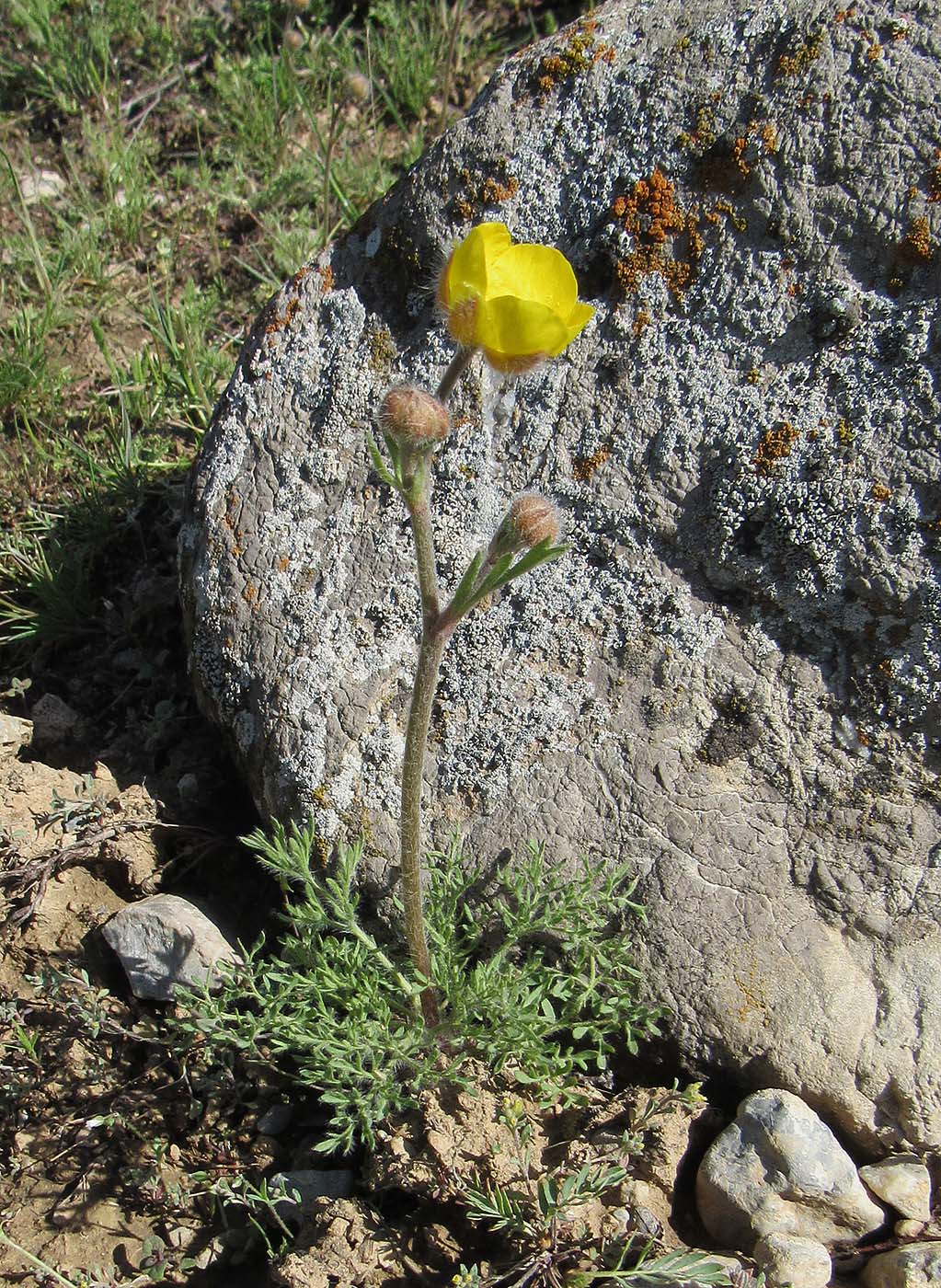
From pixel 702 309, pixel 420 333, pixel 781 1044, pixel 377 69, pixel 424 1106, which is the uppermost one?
pixel 377 69

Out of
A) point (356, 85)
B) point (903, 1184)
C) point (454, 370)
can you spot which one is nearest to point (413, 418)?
point (454, 370)

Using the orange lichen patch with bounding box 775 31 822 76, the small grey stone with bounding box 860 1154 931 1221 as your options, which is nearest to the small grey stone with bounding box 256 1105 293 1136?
the small grey stone with bounding box 860 1154 931 1221

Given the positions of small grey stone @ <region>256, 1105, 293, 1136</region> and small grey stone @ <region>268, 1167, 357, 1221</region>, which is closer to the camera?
small grey stone @ <region>268, 1167, 357, 1221</region>

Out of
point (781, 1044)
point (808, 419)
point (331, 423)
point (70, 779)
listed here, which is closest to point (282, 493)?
point (331, 423)

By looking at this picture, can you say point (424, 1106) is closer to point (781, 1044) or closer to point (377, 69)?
point (781, 1044)

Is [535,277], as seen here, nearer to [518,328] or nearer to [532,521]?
[518,328]

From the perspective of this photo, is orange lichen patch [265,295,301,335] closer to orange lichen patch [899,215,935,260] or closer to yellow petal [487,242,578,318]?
yellow petal [487,242,578,318]
